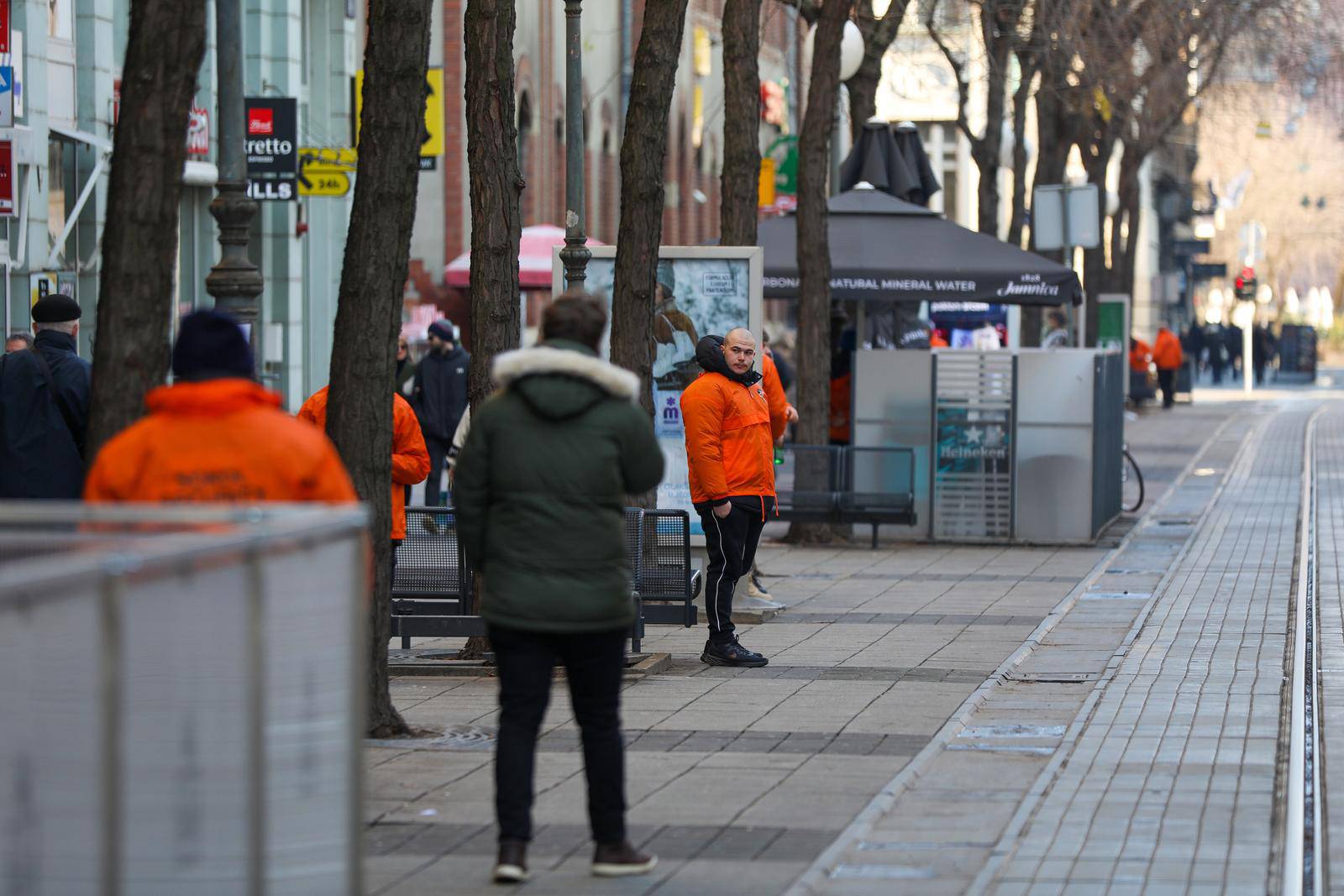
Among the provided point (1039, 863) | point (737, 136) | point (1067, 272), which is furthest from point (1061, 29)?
point (1039, 863)

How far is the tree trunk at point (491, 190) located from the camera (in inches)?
471

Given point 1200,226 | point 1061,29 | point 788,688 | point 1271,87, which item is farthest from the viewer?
point 1200,226

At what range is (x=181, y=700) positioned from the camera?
15.6 ft

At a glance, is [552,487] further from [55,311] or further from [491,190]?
[491,190]

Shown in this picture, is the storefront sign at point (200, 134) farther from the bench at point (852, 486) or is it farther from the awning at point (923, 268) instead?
the bench at point (852, 486)

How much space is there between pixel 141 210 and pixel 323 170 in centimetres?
1580

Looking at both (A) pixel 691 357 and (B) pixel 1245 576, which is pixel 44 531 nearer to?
(A) pixel 691 357

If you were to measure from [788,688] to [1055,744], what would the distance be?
6.29 ft

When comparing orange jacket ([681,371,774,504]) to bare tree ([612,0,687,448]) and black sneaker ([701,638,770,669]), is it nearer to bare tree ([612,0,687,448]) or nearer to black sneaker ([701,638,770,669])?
black sneaker ([701,638,770,669])

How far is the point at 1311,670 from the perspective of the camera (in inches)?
472

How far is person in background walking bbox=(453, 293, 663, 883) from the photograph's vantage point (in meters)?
6.89

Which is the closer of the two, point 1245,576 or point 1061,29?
point 1245,576

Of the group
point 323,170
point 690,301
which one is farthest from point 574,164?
point 323,170

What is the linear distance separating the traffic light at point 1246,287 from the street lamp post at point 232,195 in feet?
178
